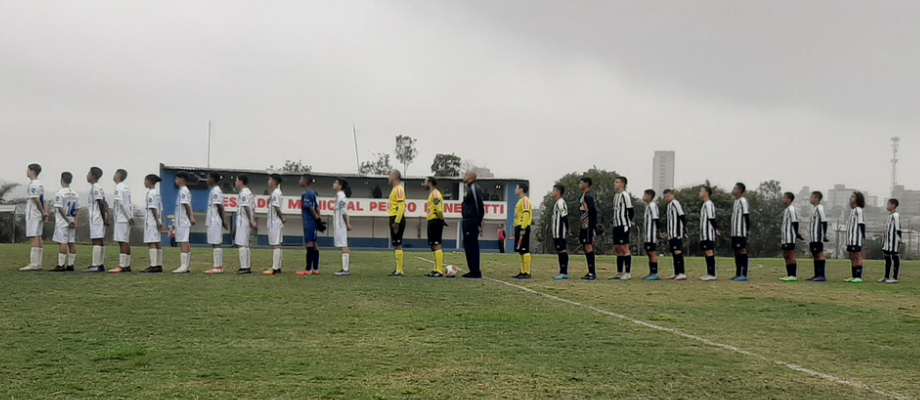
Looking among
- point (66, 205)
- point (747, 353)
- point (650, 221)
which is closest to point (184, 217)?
point (66, 205)

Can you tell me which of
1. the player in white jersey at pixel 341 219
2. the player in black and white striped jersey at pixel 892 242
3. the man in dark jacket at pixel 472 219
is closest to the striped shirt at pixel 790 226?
the player in black and white striped jersey at pixel 892 242

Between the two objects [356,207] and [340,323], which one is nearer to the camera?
[340,323]

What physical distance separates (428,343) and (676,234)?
36.3 feet

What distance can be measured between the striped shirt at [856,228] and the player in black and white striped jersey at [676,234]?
12.6 feet

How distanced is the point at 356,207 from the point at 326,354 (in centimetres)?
5557

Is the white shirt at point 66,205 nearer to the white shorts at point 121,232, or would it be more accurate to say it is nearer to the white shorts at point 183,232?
the white shorts at point 121,232

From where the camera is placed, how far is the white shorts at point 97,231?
1445 cm

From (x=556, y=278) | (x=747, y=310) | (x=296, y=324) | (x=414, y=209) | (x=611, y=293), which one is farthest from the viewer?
(x=414, y=209)

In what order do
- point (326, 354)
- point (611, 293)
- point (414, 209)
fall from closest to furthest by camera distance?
point (326, 354) < point (611, 293) < point (414, 209)

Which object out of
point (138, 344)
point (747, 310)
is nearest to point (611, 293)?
point (747, 310)

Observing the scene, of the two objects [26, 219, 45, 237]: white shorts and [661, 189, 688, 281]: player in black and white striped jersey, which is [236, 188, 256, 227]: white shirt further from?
[661, 189, 688, 281]: player in black and white striped jersey

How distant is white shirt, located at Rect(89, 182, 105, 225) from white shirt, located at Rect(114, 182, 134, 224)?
0.28 meters

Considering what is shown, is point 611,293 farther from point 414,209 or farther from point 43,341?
point 414,209

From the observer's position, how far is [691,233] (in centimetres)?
6219
